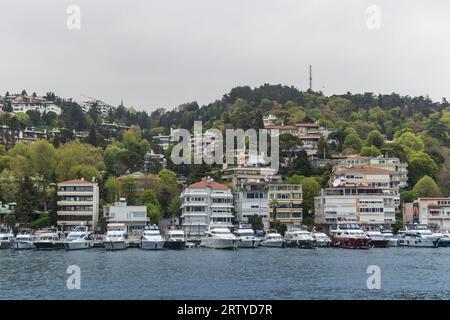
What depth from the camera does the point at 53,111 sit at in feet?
497

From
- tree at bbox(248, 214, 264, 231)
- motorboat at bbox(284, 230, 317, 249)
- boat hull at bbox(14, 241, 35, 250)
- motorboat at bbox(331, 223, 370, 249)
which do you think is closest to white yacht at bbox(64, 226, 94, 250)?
boat hull at bbox(14, 241, 35, 250)

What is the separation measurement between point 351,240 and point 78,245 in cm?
2538

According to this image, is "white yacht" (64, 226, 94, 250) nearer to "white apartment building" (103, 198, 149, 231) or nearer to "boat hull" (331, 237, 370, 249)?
"white apartment building" (103, 198, 149, 231)

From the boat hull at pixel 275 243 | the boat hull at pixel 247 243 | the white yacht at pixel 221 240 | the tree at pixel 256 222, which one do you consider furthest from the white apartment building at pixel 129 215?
the boat hull at pixel 275 243

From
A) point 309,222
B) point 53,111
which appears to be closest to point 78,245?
point 309,222

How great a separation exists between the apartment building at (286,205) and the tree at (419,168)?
22584 millimetres

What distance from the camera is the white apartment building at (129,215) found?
75.2 metres

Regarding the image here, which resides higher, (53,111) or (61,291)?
(53,111)

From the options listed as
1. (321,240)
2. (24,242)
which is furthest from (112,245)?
(321,240)

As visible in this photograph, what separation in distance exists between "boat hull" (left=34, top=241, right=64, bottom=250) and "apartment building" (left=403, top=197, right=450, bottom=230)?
141ft

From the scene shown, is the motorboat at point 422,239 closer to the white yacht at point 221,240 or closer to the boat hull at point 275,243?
the boat hull at point 275,243

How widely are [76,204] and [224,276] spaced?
1640 inches
